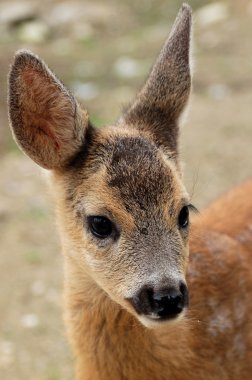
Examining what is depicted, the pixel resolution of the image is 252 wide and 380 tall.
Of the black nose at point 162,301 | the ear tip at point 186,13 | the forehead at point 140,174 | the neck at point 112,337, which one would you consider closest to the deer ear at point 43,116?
the forehead at point 140,174

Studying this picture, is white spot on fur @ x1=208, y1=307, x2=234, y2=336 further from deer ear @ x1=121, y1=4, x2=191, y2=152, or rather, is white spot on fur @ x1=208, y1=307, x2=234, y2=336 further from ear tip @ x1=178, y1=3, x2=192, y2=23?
ear tip @ x1=178, y1=3, x2=192, y2=23

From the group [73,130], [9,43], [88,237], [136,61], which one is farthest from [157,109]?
[9,43]

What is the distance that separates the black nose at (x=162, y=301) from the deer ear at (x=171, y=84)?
1080 millimetres

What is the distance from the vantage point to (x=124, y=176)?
381 centimetres

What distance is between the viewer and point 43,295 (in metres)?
6.64

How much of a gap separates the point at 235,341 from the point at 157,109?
121 cm

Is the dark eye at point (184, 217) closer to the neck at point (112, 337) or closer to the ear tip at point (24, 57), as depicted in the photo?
the neck at point (112, 337)

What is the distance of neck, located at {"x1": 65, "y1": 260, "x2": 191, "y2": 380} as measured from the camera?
4.20m

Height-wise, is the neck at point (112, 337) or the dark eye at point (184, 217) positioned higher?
the dark eye at point (184, 217)

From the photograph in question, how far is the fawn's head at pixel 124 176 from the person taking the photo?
11.9ft

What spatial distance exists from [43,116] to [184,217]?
2.78 ft

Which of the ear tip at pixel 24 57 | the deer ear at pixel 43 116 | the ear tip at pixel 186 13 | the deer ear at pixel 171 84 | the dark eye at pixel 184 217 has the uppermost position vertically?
the ear tip at pixel 186 13

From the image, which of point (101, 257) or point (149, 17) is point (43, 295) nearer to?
point (101, 257)

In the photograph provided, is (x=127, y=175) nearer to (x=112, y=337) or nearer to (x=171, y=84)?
(x=171, y=84)
